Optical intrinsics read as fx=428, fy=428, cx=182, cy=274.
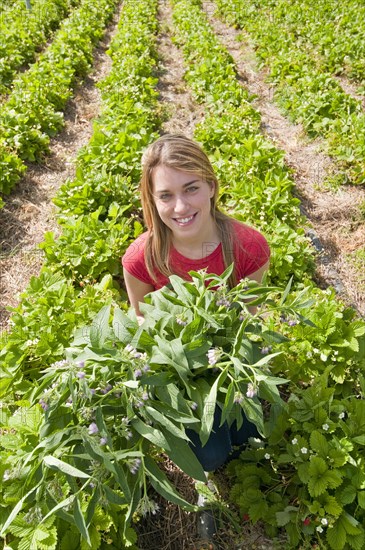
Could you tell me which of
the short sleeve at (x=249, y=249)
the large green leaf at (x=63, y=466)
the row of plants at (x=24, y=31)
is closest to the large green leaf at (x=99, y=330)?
the large green leaf at (x=63, y=466)

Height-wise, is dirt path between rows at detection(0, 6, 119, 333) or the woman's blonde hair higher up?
the woman's blonde hair

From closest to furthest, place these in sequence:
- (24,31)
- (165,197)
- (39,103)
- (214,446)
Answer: (214,446) → (165,197) → (39,103) → (24,31)

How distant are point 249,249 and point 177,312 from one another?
990 mm

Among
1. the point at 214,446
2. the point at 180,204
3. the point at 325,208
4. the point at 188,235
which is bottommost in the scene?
the point at 325,208

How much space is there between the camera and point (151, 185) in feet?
8.14

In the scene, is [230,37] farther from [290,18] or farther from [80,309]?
[80,309]

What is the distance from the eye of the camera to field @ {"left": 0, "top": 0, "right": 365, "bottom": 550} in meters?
1.58

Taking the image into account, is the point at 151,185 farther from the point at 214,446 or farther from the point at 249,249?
the point at 214,446

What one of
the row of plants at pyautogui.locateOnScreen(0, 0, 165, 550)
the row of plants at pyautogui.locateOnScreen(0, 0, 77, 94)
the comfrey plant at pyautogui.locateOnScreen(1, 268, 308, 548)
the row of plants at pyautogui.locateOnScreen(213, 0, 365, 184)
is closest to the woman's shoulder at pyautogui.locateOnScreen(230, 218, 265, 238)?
the comfrey plant at pyautogui.locateOnScreen(1, 268, 308, 548)

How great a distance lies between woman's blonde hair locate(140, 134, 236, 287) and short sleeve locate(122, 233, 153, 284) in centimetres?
5

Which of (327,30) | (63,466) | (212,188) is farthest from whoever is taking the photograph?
(327,30)

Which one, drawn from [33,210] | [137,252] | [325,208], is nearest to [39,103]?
[33,210]

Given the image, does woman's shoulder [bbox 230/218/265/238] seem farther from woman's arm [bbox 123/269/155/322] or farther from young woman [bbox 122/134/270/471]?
woman's arm [bbox 123/269/155/322]

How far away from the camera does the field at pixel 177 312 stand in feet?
5.19
